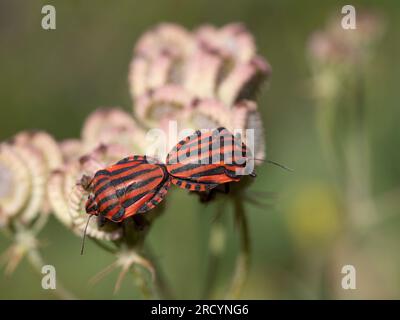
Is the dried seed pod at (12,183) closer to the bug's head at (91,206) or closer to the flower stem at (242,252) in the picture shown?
the bug's head at (91,206)

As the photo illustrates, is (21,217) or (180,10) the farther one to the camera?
(180,10)

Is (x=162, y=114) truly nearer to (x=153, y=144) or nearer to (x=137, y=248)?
(x=153, y=144)

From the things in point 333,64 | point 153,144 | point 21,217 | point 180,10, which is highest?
point 180,10

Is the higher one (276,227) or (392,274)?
(276,227)

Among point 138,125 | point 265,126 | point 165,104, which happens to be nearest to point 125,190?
point 165,104

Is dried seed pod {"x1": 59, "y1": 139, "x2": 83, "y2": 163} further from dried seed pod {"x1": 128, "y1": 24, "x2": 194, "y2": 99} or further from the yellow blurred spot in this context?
the yellow blurred spot

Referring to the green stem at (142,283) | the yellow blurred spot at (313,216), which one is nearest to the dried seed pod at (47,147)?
the green stem at (142,283)

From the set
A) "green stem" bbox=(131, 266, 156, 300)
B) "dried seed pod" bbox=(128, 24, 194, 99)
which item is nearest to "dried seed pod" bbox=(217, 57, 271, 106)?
"dried seed pod" bbox=(128, 24, 194, 99)
